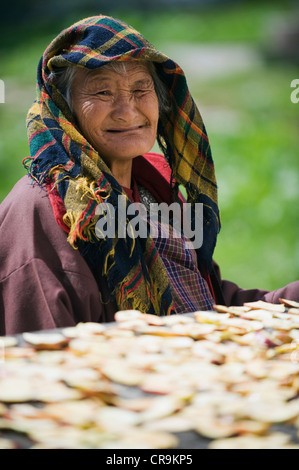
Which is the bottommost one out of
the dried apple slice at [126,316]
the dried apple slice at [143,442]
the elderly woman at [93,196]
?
the dried apple slice at [143,442]

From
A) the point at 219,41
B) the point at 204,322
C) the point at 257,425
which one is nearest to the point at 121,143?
the point at 204,322

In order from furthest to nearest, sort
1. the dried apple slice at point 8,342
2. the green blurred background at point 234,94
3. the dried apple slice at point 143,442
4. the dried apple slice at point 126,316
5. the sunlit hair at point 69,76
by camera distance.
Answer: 1. the green blurred background at point 234,94
2. the sunlit hair at point 69,76
3. the dried apple slice at point 126,316
4. the dried apple slice at point 8,342
5. the dried apple slice at point 143,442

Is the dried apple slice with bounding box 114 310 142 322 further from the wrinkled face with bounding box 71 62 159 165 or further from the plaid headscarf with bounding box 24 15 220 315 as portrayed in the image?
the wrinkled face with bounding box 71 62 159 165

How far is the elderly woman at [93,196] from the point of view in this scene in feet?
6.62

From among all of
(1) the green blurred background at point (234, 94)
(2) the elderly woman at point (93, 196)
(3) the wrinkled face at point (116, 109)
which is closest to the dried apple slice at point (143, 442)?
(2) the elderly woman at point (93, 196)

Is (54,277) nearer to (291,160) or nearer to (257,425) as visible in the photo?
(257,425)

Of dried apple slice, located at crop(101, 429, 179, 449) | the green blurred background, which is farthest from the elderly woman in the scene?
the green blurred background

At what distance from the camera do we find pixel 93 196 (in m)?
2.04

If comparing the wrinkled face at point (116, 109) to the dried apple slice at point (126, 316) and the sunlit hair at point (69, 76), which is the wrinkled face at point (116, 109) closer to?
the sunlit hair at point (69, 76)

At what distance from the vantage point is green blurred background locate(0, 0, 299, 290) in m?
6.21

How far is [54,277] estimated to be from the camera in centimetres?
200

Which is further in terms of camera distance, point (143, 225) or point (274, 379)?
point (143, 225)

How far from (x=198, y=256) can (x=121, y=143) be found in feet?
1.72
